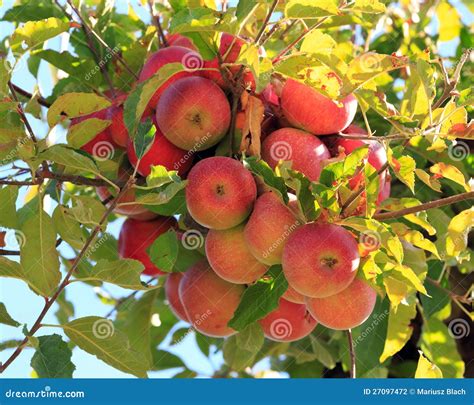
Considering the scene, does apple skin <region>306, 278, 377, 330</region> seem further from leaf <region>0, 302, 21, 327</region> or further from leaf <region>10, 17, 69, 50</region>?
leaf <region>10, 17, 69, 50</region>

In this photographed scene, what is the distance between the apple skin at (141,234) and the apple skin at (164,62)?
0.33m

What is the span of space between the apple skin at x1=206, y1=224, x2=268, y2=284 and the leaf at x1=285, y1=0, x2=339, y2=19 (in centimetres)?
48

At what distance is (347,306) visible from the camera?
5.58ft

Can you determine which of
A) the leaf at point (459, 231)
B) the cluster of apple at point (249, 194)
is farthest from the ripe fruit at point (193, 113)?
the leaf at point (459, 231)

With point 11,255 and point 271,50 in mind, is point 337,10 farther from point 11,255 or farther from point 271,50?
point 11,255

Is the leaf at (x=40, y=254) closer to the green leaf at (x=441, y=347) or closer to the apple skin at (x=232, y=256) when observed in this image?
the apple skin at (x=232, y=256)

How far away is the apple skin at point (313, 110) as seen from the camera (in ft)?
5.84

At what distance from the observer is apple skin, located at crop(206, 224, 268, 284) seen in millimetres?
1739

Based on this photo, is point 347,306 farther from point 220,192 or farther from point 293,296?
point 220,192

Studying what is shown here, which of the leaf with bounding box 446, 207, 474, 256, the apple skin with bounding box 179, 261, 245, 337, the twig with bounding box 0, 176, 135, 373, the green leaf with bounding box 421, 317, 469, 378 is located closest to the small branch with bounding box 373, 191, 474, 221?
the leaf with bounding box 446, 207, 474, 256

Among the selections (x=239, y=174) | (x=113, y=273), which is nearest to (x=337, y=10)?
(x=239, y=174)

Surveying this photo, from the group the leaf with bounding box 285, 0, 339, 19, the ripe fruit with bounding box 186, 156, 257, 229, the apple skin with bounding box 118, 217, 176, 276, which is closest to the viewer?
the leaf with bounding box 285, 0, 339, 19

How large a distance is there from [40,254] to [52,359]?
0.80ft

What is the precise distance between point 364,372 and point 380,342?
93 millimetres
